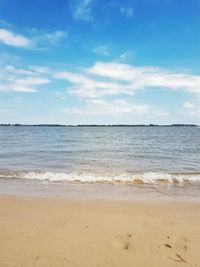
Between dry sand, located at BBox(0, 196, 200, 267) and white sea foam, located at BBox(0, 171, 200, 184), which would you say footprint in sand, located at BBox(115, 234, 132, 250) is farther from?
white sea foam, located at BBox(0, 171, 200, 184)

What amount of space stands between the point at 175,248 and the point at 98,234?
1.39 metres

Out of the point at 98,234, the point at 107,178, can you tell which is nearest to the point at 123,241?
the point at 98,234

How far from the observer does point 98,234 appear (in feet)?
17.0

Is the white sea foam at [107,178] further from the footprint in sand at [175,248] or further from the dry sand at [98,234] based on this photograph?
the footprint in sand at [175,248]

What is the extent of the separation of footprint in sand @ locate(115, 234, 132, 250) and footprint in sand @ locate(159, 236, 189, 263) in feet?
1.86

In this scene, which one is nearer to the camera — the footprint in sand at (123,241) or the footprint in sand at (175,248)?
the footprint in sand at (175,248)

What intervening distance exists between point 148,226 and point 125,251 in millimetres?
1368

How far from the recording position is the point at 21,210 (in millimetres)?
6715

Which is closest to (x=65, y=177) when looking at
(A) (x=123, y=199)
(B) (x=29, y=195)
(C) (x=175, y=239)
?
(B) (x=29, y=195)

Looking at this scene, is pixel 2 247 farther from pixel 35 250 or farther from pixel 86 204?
pixel 86 204

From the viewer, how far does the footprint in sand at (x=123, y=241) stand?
468cm

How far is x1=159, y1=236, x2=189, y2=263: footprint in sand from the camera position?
4.31 m

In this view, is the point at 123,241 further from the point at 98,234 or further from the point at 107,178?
the point at 107,178

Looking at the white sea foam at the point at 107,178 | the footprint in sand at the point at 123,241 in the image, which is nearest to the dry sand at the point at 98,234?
the footprint in sand at the point at 123,241
